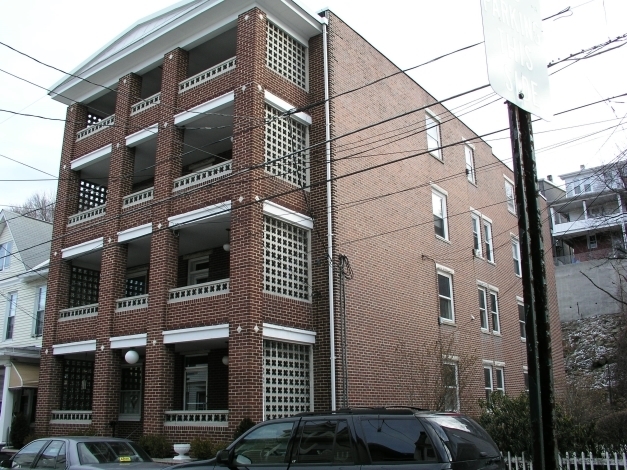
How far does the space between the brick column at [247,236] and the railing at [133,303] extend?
A: 3.86 m

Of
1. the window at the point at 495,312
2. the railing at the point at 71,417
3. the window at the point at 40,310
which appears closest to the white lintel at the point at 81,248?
the railing at the point at 71,417

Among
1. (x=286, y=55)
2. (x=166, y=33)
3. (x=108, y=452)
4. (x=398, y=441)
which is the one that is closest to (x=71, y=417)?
(x=108, y=452)

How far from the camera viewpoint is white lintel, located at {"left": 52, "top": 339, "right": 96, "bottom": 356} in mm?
18641

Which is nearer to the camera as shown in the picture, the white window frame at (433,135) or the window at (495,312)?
the white window frame at (433,135)

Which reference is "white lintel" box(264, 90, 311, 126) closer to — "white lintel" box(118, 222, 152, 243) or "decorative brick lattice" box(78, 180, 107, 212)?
"white lintel" box(118, 222, 152, 243)

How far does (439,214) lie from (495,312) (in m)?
5.51

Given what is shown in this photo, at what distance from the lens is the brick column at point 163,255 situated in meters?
16.2

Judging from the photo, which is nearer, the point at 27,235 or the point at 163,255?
the point at 163,255

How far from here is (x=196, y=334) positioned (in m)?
15.6

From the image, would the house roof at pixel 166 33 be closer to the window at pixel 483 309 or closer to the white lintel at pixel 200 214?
the white lintel at pixel 200 214

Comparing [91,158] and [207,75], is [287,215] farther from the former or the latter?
[91,158]

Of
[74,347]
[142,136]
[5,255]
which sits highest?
[142,136]

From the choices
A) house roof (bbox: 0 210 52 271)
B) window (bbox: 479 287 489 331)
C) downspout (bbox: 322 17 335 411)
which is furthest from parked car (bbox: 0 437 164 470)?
house roof (bbox: 0 210 52 271)

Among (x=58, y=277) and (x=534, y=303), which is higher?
(x=58, y=277)
